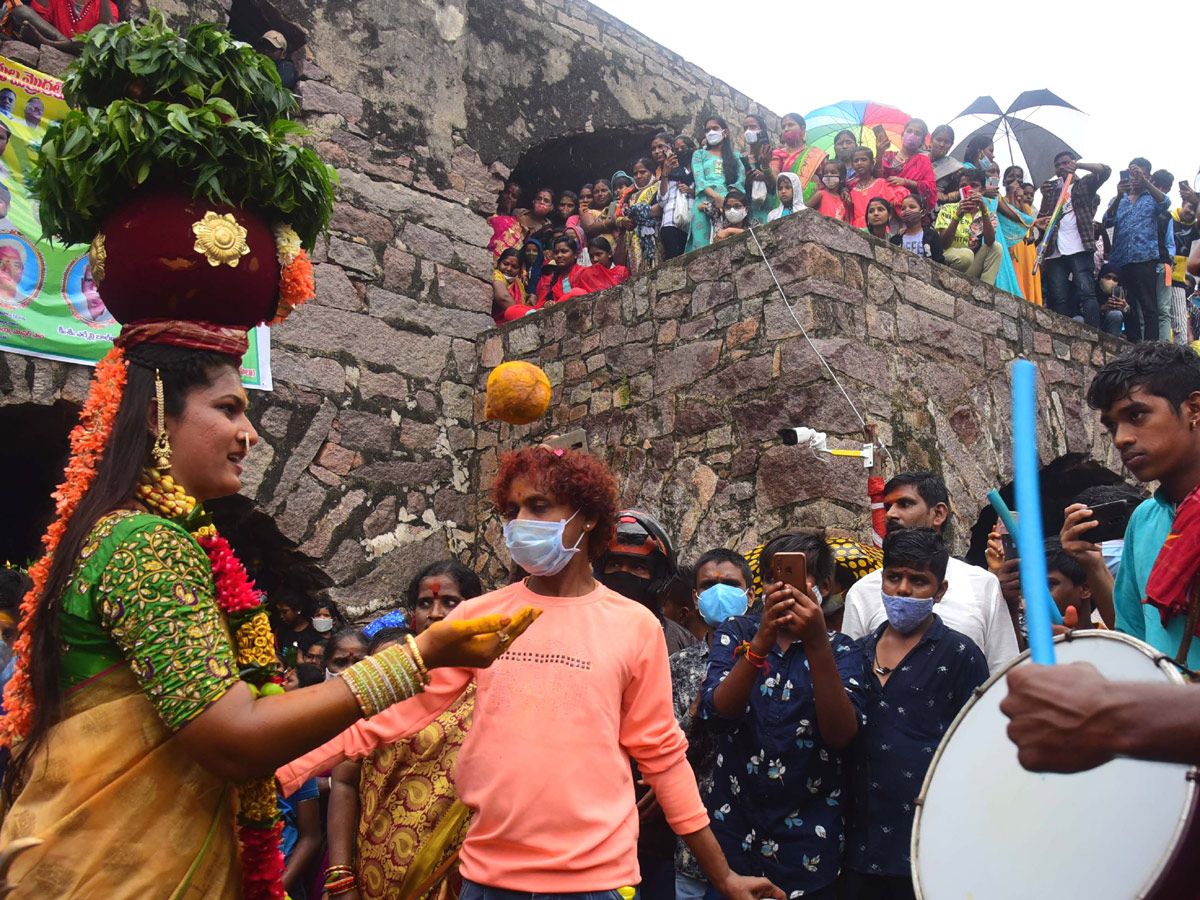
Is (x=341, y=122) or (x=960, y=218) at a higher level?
(x=341, y=122)

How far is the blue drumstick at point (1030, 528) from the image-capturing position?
1.38 metres

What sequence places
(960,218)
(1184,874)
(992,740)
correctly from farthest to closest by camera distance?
(960,218), (992,740), (1184,874)

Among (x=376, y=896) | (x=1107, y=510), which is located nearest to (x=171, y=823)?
(x=376, y=896)

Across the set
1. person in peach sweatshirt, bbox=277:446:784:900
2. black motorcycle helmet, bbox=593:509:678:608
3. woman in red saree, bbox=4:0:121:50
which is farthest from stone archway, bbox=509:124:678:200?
person in peach sweatshirt, bbox=277:446:784:900

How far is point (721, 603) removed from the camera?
380 cm

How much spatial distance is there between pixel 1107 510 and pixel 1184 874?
6.76 ft

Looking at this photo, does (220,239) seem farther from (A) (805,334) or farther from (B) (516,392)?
(A) (805,334)

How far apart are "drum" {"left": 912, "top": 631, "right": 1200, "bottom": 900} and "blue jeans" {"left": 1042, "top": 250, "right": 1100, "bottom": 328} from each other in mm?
7104

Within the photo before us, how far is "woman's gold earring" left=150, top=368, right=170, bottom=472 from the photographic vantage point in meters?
1.92

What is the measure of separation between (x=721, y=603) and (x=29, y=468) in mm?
5498

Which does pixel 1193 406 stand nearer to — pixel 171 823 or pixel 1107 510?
pixel 1107 510

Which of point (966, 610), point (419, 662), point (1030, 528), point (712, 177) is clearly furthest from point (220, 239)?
point (712, 177)

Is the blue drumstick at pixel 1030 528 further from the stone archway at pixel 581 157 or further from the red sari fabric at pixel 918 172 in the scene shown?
the stone archway at pixel 581 157

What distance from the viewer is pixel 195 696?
167 cm
